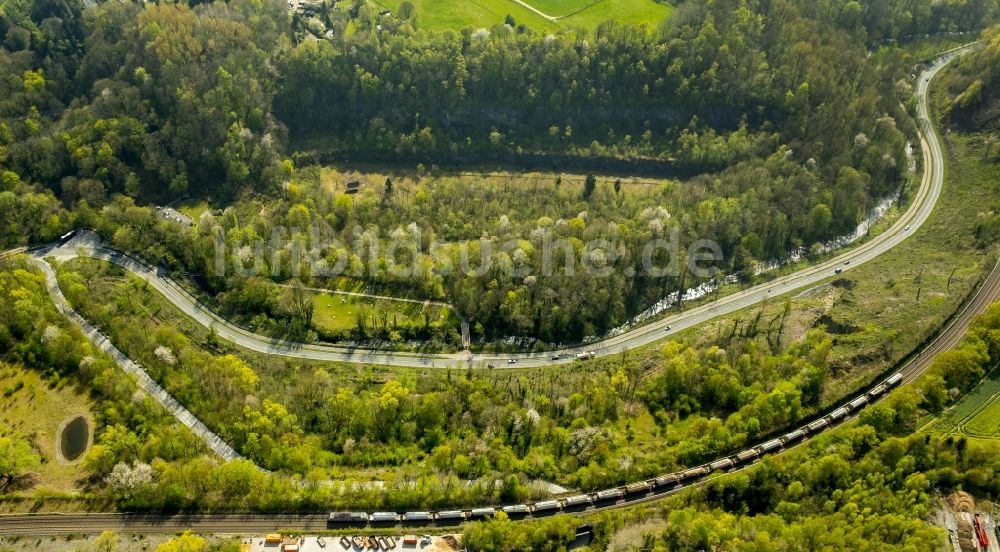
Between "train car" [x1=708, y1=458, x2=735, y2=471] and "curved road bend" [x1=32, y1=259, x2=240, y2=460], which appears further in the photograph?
"curved road bend" [x1=32, y1=259, x2=240, y2=460]

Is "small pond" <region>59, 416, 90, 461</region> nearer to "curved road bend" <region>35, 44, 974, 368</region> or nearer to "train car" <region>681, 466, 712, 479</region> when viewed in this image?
"curved road bend" <region>35, 44, 974, 368</region>

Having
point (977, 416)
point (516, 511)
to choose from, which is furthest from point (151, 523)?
point (977, 416)

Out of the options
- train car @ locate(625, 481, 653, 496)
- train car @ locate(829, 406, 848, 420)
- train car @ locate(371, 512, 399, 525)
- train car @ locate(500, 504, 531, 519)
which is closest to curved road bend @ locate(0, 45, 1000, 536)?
train car @ locate(371, 512, 399, 525)

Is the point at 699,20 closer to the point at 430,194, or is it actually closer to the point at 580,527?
the point at 430,194

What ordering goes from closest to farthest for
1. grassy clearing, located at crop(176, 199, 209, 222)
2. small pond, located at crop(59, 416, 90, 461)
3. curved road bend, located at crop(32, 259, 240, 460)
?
small pond, located at crop(59, 416, 90, 461)
curved road bend, located at crop(32, 259, 240, 460)
grassy clearing, located at crop(176, 199, 209, 222)

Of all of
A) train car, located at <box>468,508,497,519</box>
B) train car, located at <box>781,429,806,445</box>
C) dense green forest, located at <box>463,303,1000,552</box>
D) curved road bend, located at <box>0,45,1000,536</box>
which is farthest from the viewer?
train car, located at <box>781,429,806,445</box>

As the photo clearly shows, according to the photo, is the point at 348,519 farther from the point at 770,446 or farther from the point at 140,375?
the point at 770,446
